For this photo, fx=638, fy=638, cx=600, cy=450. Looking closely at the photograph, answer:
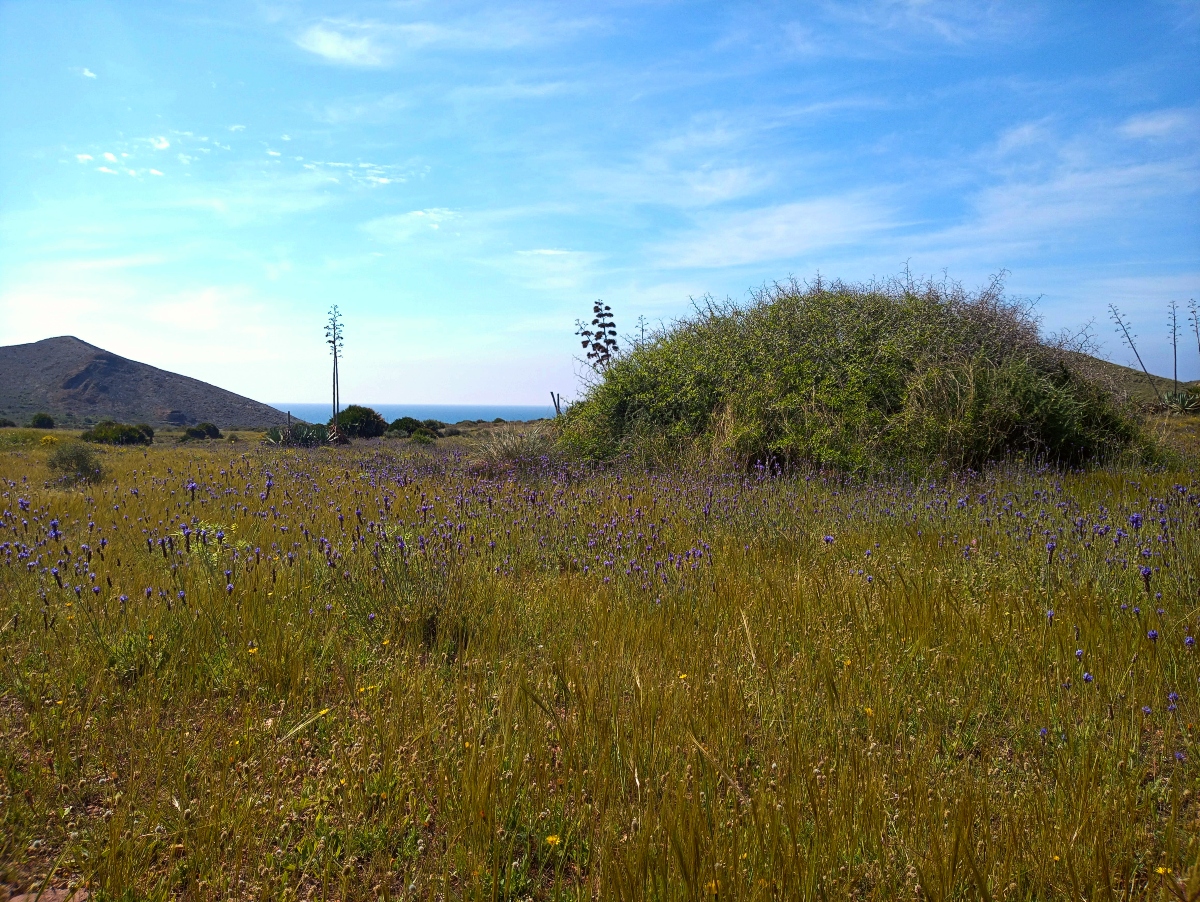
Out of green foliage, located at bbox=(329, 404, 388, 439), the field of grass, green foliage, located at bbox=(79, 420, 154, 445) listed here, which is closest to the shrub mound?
the field of grass

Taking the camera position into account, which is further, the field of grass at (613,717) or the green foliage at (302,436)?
the green foliage at (302,436)

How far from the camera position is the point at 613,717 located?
2631mm

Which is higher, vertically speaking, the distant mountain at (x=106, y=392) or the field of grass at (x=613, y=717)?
the distant mountain at (x=106, y=392)

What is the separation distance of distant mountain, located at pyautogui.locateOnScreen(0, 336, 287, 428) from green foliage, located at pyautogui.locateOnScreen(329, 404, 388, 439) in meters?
24.8

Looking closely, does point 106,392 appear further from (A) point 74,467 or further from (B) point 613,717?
(B) point 613,717

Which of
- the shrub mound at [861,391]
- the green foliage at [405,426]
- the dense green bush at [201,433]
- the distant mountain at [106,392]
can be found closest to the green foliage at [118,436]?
the dense green bush at [201,433]

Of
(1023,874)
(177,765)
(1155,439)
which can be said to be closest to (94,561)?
(177,765)

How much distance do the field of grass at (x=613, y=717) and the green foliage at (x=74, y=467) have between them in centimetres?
641

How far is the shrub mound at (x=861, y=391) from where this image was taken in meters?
9.30

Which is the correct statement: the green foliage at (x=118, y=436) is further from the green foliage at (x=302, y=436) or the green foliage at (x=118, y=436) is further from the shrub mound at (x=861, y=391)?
the shrub mound at (x=861, y=391)

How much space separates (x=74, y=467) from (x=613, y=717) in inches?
521

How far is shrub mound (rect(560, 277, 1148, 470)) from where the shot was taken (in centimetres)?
930

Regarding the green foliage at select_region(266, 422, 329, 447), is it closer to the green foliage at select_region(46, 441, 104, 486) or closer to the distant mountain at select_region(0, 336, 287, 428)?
the green foliage at select_region(46, 441, 104, 486)

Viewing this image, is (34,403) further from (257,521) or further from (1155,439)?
(1155,439)
